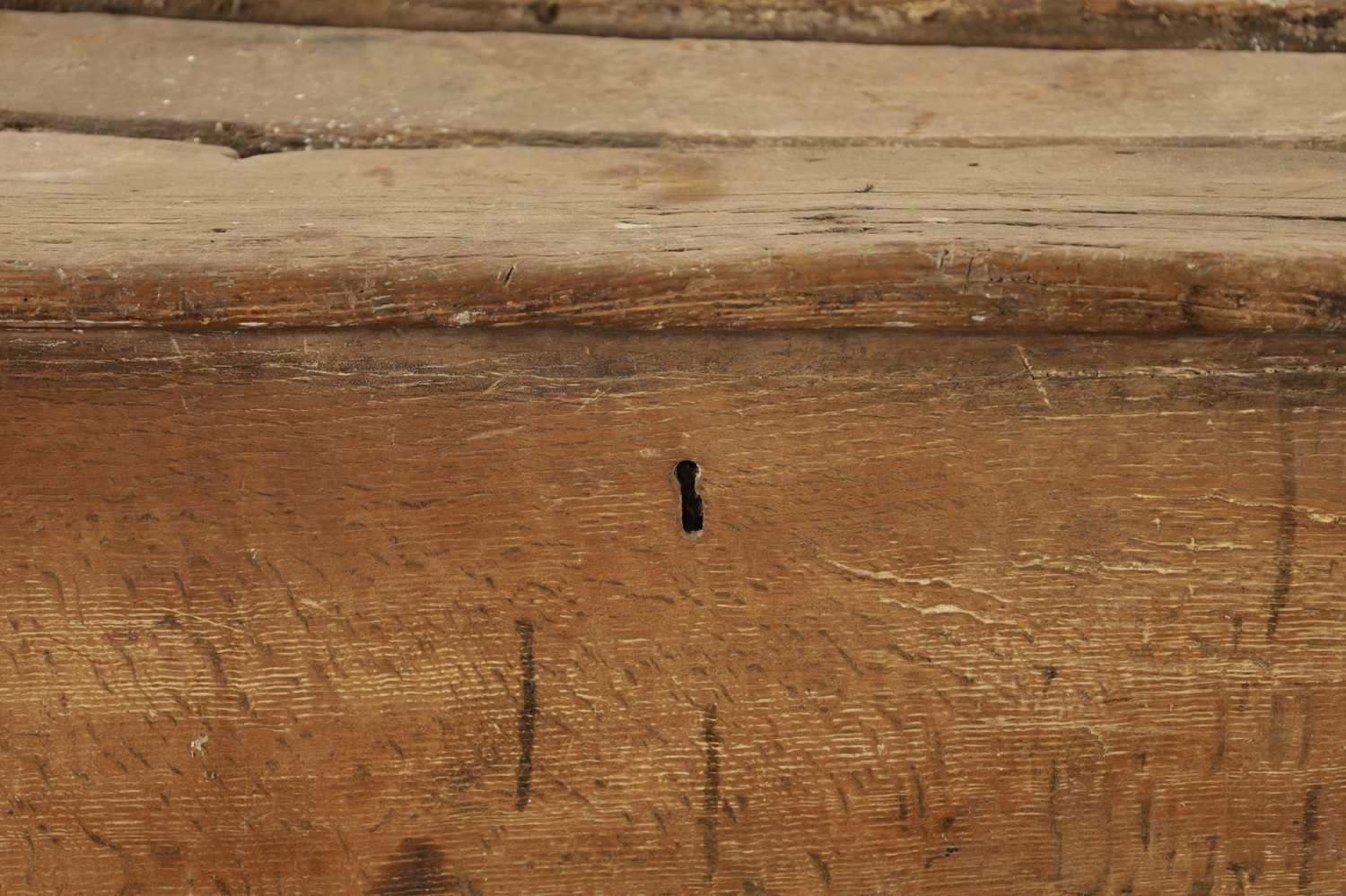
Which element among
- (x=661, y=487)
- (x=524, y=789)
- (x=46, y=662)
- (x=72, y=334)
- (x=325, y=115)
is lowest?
(x=524, y=789)

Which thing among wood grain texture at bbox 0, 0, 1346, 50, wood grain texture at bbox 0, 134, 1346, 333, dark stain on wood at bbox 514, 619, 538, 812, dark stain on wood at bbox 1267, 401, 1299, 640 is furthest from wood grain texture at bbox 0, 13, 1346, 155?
dark stain on wood at bbox 514, 619, 538, 812

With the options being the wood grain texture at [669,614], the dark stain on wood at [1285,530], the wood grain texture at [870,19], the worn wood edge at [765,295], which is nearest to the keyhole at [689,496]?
the wood grain texture at [669,614]

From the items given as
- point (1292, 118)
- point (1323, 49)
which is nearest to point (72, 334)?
point (1292, 118)

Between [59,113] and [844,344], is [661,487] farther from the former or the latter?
[59,113]

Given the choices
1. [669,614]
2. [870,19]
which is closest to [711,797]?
[669,614]

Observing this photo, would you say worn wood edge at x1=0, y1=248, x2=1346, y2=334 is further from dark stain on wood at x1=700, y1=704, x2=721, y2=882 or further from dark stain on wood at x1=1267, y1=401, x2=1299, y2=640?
dark stain on wood at x1=700, y1=704, x2=721, y2=882

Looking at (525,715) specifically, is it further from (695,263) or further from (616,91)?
(616,91)

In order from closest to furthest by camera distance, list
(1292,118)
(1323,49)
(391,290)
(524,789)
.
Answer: (391,290), (524,789), (1292,118), (1323,49)
